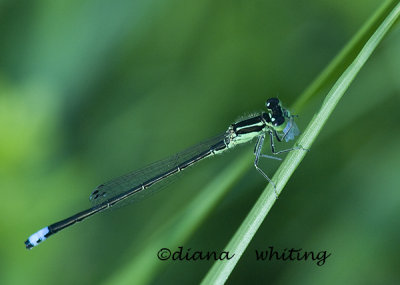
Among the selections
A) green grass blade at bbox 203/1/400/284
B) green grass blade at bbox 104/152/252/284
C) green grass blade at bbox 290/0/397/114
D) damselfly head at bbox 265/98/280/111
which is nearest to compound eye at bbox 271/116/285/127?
damselfly head at bbox 265/98/280/111

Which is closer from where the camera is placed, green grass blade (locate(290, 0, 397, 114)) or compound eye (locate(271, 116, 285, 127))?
green grass blade (locate(290, 0, 397, 114))

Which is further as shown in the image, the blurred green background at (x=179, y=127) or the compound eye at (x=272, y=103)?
the compound eye at (x=272, y=103)

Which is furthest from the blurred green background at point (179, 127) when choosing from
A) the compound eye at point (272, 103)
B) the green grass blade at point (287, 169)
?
the green grass blade at point (287, 169)

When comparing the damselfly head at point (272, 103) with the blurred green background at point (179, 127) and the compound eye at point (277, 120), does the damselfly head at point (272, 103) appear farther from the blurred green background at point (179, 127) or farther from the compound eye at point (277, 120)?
the blurred green background at point (179, 127)

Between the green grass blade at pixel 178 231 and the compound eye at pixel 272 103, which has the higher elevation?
the compound eye at pixel 272 103

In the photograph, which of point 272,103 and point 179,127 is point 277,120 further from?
point 179,127

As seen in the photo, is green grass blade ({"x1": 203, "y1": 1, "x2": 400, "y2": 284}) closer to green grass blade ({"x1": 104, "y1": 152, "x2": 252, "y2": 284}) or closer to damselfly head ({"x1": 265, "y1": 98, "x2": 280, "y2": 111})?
green grass blade ({"x1": 104, "y1": 152, "x2": 252, "y2": 284})

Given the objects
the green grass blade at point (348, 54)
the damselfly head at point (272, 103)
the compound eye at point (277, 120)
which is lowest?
the green grass blade at point (348, 54)
